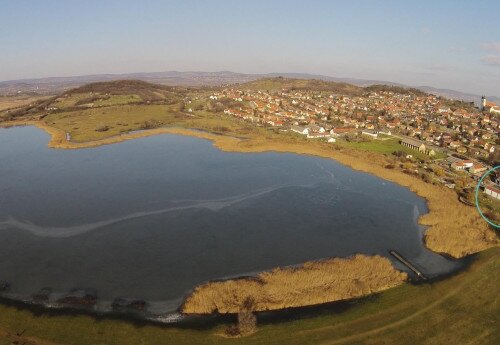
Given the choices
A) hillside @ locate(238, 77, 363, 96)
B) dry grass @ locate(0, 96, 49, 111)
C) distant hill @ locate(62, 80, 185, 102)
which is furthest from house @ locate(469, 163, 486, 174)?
dry grass @ locate(0, 96, 49, 111)

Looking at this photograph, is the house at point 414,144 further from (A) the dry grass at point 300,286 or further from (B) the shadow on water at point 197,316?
(B) the shadow on water at point 197,316

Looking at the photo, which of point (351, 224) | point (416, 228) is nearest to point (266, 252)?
point (351, 224)

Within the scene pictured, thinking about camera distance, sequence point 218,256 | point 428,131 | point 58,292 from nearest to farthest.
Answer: point 58,292, point 218,256, point 428,131

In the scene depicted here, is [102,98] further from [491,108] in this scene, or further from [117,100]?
[491,108]

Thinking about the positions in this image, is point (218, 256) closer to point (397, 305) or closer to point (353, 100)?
point (397, 305)

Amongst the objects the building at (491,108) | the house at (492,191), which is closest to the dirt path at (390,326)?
the house at (492,191)

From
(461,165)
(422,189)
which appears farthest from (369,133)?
(422,189)
